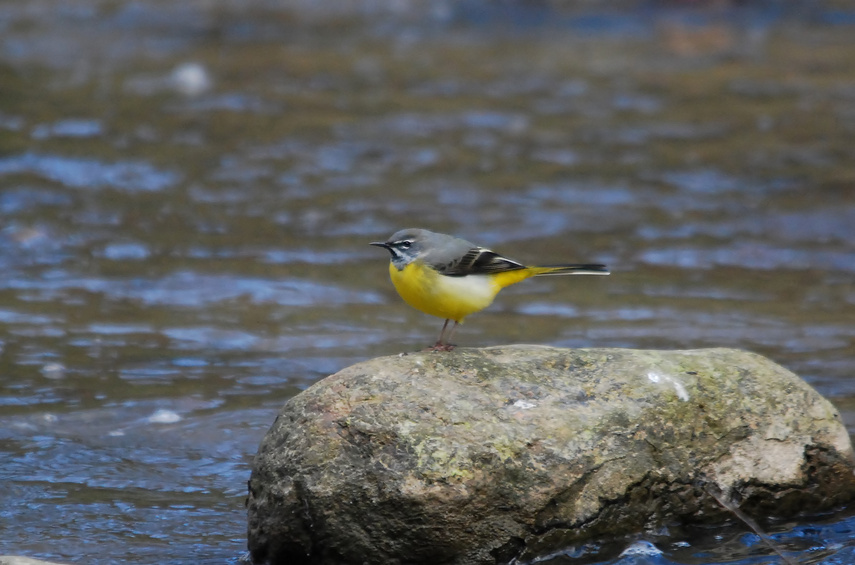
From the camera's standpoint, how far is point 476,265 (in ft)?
20.0

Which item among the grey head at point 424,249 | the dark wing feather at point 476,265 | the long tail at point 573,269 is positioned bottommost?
the long tail at point 573,269

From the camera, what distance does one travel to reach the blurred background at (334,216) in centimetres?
689

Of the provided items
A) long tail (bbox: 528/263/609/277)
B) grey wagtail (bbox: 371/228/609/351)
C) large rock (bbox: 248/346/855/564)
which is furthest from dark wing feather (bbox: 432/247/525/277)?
large rock (bbox: 248/346/855/564)

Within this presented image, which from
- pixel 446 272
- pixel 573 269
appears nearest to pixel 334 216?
pixel 573 269

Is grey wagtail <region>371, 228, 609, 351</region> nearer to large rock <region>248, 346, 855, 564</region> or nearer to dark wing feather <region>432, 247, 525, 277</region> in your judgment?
dark wing feather <region>432, 247, 525, 277</region>

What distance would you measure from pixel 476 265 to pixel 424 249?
30cm

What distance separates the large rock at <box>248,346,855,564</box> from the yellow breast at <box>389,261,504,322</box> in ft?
1.00

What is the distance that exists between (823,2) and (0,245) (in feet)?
61.8

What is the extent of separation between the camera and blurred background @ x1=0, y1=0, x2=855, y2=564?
22.6 ft

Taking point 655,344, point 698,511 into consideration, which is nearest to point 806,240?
point 655,344

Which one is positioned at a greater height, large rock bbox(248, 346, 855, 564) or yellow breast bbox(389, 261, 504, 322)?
yellow breast bbox(389, 261, 504, 322)

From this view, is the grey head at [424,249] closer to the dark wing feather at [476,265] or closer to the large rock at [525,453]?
the dark wing feather at [476,265]

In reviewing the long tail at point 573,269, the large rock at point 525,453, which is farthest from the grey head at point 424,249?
the large rock at point 525,453

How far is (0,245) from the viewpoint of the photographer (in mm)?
11391
